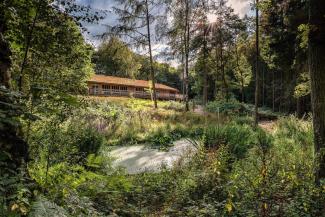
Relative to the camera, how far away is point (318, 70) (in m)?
4.90

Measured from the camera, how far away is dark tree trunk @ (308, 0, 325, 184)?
4711mm

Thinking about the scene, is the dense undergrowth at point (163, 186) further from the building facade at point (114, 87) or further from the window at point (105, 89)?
the window at point (105, 89)

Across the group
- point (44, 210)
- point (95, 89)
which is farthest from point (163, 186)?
point (95, 89)

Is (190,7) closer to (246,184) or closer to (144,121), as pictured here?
(144,121)

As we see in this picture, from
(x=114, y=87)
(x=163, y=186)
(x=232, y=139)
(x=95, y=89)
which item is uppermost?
(x=114, y=87)

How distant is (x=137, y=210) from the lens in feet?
13.1

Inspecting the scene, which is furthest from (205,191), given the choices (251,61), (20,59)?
(251,61)

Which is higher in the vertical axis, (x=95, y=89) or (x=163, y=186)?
(x=95, y=89)

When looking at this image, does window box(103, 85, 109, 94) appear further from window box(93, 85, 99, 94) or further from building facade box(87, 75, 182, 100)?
window box(93, 85, 99, 94)

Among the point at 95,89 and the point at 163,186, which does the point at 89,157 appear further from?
the point at 95,89

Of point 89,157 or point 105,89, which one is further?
point 105,89

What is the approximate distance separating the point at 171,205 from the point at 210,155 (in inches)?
63.6

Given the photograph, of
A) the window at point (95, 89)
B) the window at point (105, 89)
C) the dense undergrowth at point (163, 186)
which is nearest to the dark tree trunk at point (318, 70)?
the dense undergrowth at point (163, 186)

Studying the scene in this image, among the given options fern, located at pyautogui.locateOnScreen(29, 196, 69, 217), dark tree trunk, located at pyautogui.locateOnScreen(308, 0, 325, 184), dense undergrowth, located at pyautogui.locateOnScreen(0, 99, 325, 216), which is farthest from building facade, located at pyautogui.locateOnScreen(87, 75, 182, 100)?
fern, located at pyautogui.locateOnScreen(29, 196, 69, 217)
